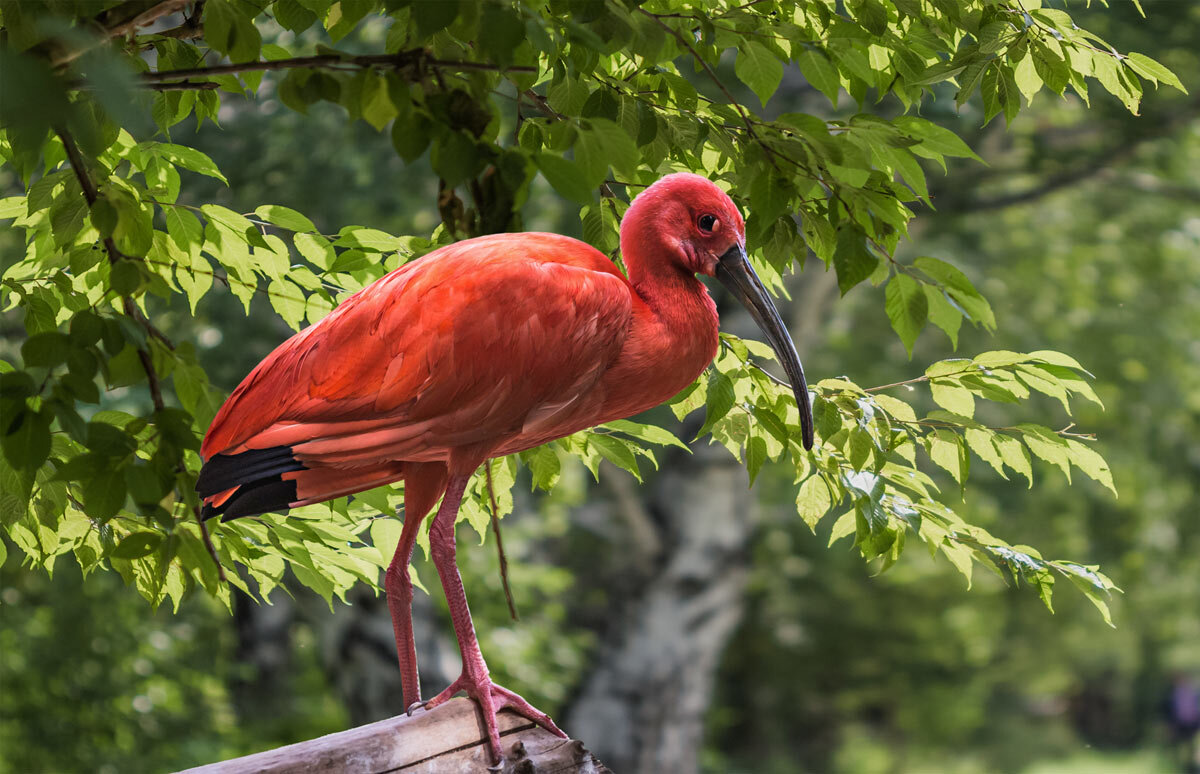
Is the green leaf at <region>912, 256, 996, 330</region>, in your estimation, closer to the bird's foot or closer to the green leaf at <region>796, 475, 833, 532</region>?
the green leaf at <region>796, 475, 833, 532</region>

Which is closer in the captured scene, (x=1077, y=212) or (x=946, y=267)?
(x=946, y=267)

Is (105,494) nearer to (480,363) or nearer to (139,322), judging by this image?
(139,322)

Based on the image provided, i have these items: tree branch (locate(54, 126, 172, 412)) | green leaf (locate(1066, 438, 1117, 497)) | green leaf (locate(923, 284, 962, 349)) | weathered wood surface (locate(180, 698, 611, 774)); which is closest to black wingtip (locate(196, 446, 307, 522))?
tree branch (locate(54, 126, 172, 412))

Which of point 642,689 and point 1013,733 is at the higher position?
point 642,689

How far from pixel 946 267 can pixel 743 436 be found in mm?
737

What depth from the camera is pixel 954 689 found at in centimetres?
1862

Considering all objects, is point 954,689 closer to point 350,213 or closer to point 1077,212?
point 1077,212

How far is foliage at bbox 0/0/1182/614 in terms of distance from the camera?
1726 millimetres

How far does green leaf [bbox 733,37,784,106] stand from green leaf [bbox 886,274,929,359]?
0.48 metres

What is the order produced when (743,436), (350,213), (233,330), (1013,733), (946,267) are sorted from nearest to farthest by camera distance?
(946,267), (743,436), (233,330), (350,213), (1013,733)

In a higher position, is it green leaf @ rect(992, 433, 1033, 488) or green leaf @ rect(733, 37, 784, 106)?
green leaf @ rect(733, 37, 784, 106)

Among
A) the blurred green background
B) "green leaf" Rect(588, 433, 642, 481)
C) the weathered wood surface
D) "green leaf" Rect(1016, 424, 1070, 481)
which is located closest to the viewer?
the weathered wood surface

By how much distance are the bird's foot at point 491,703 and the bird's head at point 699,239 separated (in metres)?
0.82

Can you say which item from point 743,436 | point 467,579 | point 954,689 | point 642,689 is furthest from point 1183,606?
point 743,436
